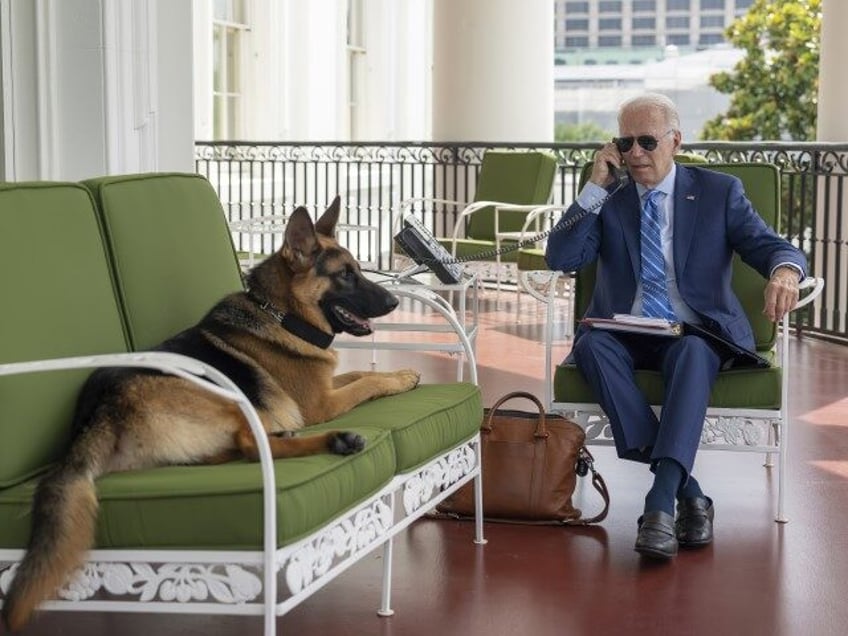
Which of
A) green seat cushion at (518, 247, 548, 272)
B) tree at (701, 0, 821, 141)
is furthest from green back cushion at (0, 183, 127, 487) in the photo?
tree at (701, 0, 821, 141)

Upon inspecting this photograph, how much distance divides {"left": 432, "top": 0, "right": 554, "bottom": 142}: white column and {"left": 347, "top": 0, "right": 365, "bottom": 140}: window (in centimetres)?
433

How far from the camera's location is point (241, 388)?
3.32 metres

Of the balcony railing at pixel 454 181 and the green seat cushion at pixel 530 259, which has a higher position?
the balcony railing at pixel 454 181

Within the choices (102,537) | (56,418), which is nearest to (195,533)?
(102,537)

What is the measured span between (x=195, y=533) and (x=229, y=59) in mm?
10861

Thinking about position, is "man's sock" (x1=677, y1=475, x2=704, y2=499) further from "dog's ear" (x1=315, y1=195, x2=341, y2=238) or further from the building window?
the building window

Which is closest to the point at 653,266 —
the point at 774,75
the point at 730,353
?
the point at 730,353

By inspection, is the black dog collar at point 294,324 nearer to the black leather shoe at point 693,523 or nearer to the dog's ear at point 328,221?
the dog's ear at point 328,221

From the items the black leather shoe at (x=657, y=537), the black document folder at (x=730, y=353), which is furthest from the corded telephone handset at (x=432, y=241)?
the black leather shoe at (x=657, y=537)

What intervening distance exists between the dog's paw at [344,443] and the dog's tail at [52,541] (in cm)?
49

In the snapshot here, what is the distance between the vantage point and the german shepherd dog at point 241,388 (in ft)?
8.81

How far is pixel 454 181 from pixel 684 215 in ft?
23.0

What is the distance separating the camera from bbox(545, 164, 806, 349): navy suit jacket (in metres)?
4.38

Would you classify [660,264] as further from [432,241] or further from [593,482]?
[432,241]
